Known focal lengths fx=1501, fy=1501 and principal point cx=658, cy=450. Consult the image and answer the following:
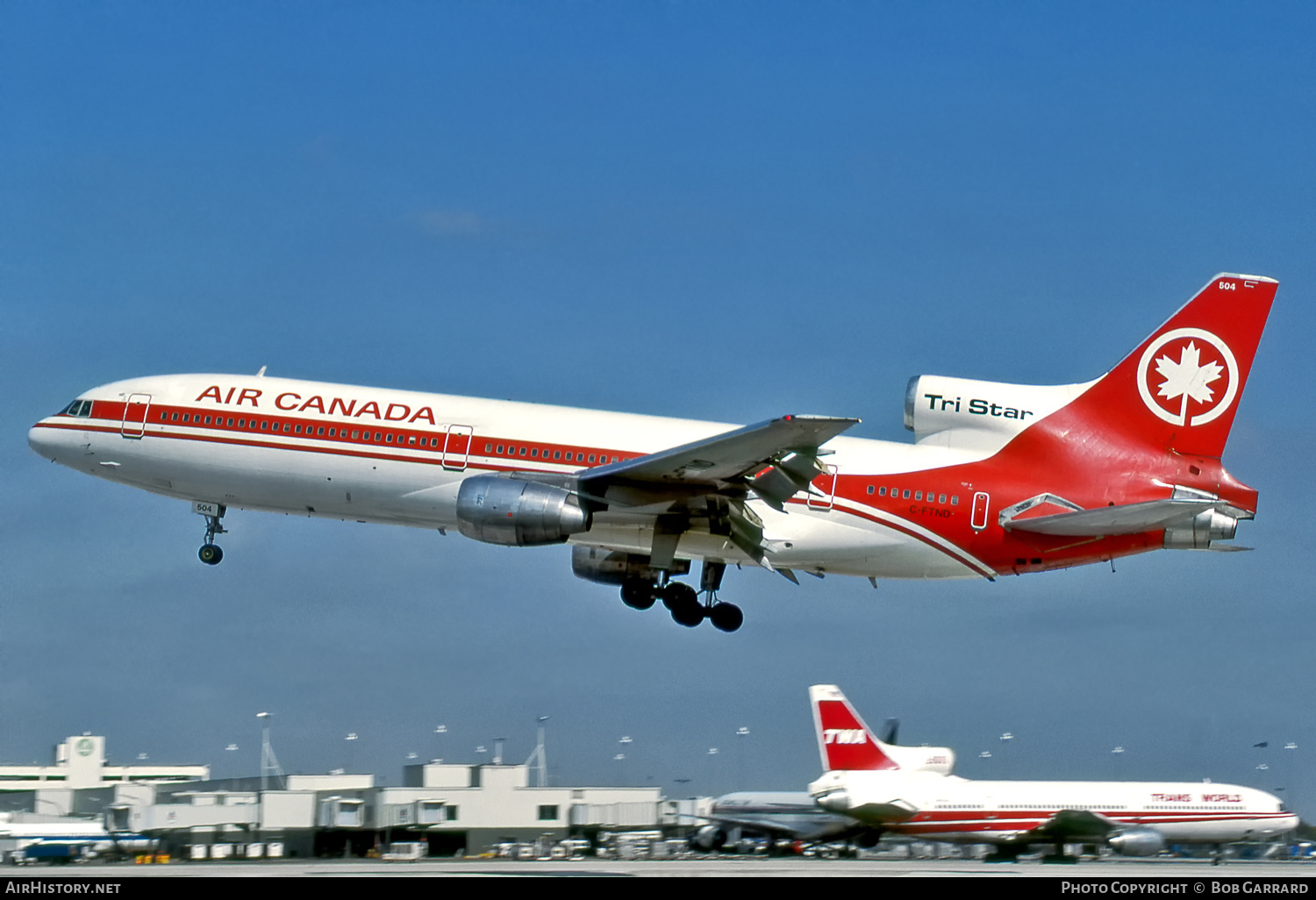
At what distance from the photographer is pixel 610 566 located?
41062mm

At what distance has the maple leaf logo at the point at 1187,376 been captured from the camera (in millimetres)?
37812

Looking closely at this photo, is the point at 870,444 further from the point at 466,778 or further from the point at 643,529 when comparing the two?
the point at 466,778

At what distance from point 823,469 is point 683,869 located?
9756mm

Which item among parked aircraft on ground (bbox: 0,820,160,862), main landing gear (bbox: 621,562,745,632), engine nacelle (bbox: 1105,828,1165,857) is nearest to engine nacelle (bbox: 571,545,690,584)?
main landing gear (bbox: 621,562,745,632)

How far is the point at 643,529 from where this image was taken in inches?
1476

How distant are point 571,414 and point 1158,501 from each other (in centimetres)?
1430

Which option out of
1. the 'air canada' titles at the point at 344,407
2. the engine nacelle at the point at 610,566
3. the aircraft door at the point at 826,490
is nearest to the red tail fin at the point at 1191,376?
the aircraft door at the point at 826,490

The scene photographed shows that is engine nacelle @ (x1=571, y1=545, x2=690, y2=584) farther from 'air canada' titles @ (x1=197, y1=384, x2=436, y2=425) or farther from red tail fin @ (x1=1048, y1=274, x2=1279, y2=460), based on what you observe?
red tail fin @ (x1=1048, y1=274, x2=1279, y2=460)

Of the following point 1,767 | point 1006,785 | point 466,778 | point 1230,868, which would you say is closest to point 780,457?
point 1230,868

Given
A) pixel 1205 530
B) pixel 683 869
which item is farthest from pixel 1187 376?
pixel 683 869

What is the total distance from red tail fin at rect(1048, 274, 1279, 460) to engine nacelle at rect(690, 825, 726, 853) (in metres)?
21.0

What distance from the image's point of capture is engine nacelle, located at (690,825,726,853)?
5053 centimetres

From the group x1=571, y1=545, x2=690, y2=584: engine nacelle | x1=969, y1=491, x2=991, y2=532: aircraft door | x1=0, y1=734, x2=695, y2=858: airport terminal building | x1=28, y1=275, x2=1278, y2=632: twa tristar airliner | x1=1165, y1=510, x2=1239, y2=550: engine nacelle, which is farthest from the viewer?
x1=0, y1=734, x2=695, y2=858: airport terminal building

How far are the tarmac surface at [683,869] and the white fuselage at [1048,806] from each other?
5605mm
